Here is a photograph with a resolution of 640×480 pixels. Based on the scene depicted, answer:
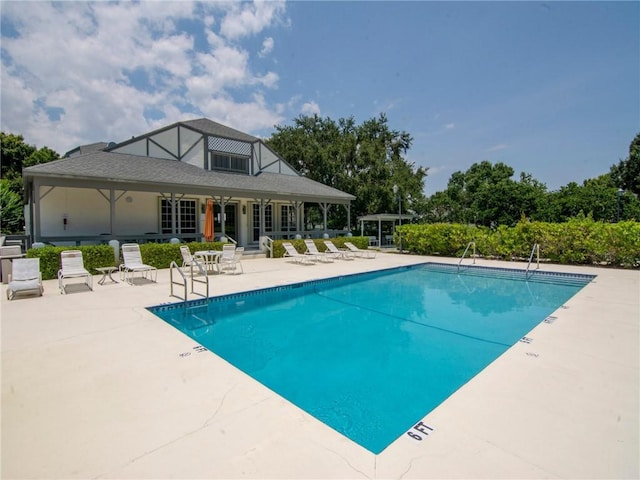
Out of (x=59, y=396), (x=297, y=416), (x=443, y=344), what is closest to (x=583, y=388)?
(x=443, y=344)

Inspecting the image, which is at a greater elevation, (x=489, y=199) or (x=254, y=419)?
(x=489, y=199)

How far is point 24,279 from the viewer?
824 cm

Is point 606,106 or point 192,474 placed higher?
point 606,106

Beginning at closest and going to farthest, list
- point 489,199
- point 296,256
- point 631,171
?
point 296,256 → point 489,199 → point 631,171

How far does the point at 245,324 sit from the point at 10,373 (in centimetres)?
381

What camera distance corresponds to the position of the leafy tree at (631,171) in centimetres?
3262

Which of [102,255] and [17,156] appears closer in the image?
[102,255]

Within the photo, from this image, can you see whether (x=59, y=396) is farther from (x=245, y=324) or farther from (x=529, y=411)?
(x=529, y=411)

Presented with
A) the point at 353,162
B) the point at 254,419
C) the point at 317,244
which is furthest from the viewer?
the point at 353,162

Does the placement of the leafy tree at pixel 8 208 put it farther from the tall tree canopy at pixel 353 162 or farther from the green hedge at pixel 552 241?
the green hedge at pixel 552 241

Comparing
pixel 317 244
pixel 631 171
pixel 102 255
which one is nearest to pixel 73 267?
pixel 102 255

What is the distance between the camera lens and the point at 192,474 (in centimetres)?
235

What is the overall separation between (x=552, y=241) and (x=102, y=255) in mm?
18186

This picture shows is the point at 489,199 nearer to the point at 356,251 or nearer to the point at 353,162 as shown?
the point at 353,162
